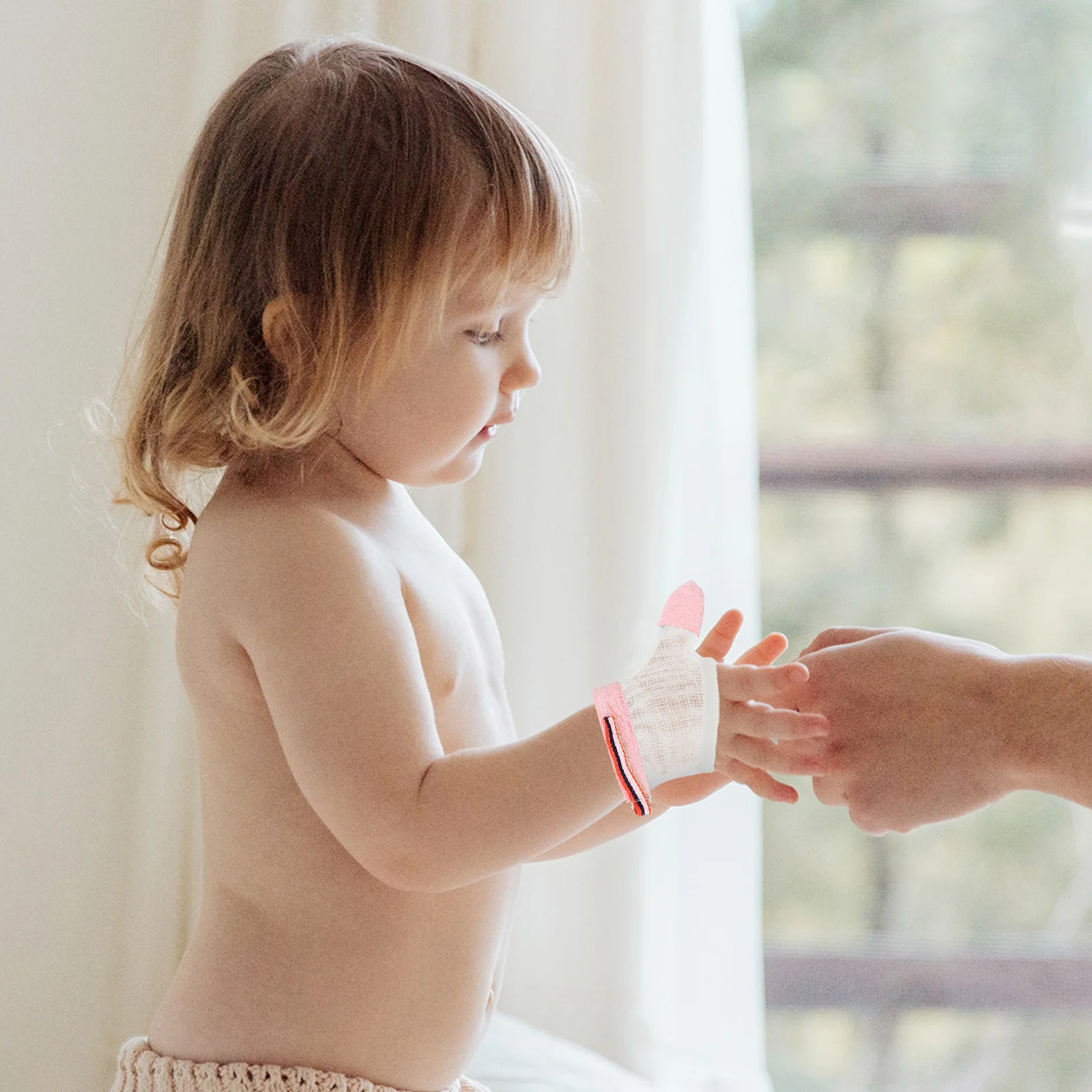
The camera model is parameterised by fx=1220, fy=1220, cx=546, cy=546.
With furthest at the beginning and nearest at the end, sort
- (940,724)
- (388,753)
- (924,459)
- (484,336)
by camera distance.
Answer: (924,459)
(940,724)
(484,336)
(388,753)

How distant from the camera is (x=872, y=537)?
1580mm

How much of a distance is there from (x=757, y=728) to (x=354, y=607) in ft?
0.86

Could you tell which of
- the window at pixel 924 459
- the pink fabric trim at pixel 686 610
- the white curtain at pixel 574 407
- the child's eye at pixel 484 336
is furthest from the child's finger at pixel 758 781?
the window at pixel 924 459

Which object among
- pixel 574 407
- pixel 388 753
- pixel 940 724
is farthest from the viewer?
pixel 574 407

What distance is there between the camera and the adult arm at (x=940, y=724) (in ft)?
3.04

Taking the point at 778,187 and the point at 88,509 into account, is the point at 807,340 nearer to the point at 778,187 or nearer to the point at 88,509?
the point at 778,187

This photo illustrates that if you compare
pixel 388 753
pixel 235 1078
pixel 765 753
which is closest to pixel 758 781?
pixel 765 753

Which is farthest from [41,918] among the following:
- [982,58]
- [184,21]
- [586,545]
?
[982,58]

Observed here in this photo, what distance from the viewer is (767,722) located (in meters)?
0.77

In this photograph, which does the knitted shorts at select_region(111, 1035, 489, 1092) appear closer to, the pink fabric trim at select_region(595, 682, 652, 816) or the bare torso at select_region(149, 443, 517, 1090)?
the bare torso at select_region(149, 443, 517, 1090)

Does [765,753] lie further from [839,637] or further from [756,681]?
[839,637]

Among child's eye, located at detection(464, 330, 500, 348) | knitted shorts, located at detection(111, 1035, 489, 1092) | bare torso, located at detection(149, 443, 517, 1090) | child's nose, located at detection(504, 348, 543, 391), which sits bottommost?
knitted shorts, located at detection(111, 1035, 489, 1092)

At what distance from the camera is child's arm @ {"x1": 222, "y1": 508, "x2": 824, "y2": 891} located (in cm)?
71

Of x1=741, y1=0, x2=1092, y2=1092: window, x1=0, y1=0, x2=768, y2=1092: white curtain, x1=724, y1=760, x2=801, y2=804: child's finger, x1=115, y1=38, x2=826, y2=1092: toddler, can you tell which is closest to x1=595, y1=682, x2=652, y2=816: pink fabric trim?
x1=115, y1=38, x2=826, y2=1092: toddler
